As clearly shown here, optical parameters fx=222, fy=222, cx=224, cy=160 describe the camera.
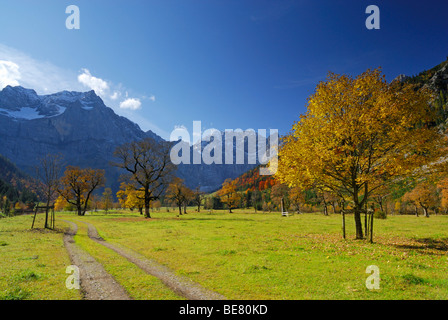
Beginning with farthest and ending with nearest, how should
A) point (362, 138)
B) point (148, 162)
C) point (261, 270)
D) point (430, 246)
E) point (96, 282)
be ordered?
1. point (148, 162)
2. point (362, 138)
3. point (430, 246)
4. point (261, 270)
5. point (96, 282)

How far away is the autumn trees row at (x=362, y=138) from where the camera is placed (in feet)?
63.2

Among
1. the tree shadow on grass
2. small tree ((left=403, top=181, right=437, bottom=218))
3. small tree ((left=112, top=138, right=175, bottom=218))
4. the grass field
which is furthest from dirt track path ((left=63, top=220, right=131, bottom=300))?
small tree ((left=403, top=181, right=437, bottom=218))

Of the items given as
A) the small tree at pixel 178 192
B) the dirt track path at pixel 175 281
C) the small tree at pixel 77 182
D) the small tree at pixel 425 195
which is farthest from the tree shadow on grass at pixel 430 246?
the small tree at pixel 77 182

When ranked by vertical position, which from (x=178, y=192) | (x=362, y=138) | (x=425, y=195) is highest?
(x=362, y=138)

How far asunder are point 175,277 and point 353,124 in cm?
1985

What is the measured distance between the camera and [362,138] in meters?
21.5

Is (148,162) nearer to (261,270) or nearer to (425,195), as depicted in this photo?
(261,270)

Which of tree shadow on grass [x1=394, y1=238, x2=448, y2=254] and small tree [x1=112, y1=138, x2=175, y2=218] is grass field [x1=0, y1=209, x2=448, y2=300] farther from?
small tree [x1=112, y1=138, x2=175, y2=218]

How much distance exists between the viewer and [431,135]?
19172 mm

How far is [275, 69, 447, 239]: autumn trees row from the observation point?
19.3 m

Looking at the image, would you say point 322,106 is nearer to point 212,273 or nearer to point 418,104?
point 418,104

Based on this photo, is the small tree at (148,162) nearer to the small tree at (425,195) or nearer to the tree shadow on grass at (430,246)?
the tree shadow on grass at (430,246)

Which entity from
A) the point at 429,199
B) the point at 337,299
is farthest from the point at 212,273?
the point at 429,199

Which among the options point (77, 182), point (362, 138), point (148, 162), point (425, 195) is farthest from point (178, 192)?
point (425, 195)
